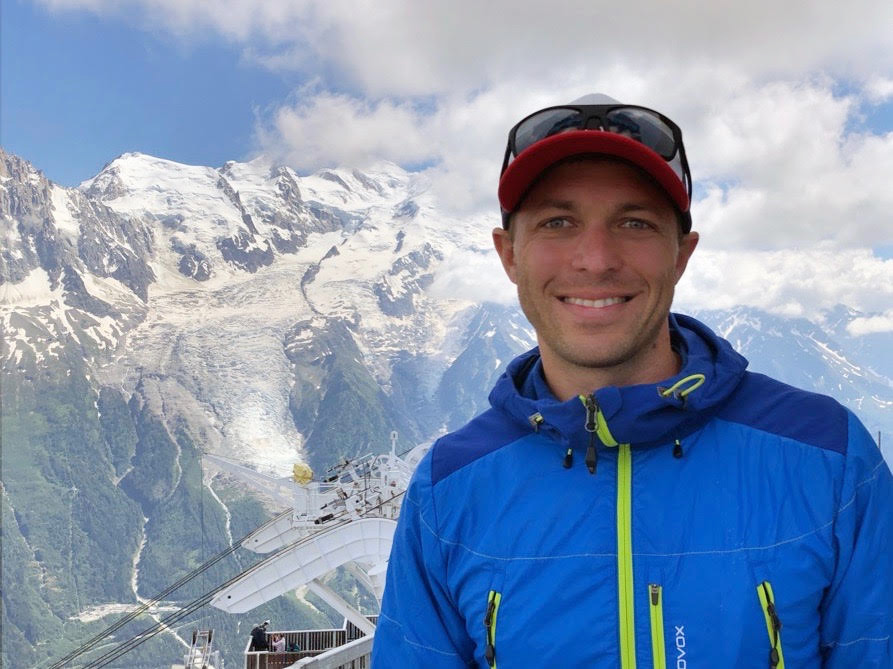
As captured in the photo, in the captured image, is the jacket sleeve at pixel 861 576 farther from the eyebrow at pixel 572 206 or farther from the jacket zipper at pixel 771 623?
the eyebrow at pixel 572 206

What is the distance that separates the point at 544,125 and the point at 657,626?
5.37 feet

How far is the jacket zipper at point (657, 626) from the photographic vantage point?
228 cm

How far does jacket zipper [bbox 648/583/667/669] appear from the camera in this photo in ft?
7.47

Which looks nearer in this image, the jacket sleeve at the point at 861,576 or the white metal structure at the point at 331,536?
the jacket sleeve at the point at 861,576

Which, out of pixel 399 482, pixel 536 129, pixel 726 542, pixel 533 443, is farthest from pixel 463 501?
pixel 399 482

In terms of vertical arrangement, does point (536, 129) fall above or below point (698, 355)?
above

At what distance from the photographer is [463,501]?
104 inches

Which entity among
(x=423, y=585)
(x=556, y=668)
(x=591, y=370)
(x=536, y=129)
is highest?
(x=536, y=129)

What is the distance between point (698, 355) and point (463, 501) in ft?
3.09

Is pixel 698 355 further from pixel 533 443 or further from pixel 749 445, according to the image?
pixel 533 443

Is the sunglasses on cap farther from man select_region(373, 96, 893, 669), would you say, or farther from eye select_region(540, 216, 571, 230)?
eye select_region(540, 216, 571, 230)

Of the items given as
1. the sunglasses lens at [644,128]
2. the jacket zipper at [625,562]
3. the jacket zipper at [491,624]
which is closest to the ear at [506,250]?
the sunglasses lens at [644,128]

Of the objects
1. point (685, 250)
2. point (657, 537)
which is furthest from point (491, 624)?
point (685, 250)

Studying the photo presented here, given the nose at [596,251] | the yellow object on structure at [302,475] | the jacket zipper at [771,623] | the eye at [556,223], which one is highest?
the yellow object on structure at [302,475]
